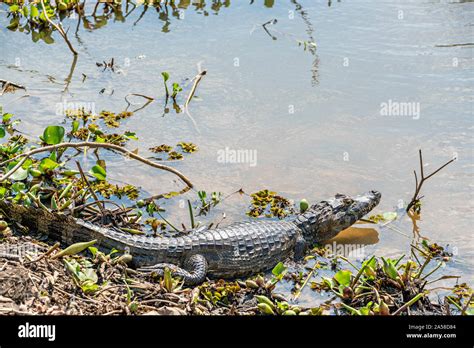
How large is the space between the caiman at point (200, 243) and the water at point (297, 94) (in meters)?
0.57

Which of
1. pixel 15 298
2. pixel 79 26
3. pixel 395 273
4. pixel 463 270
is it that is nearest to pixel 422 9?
pixel 79 26

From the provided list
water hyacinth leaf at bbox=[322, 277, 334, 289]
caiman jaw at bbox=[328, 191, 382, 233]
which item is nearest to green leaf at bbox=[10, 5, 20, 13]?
caiman jaw at bbox=[328, 191, 382, 233]

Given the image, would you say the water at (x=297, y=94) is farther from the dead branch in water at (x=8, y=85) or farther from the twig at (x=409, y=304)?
the twig at (x=409, y=304)

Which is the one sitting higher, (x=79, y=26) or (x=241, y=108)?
(x=79, y=26)

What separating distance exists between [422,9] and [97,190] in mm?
7086

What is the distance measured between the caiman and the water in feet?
1.88

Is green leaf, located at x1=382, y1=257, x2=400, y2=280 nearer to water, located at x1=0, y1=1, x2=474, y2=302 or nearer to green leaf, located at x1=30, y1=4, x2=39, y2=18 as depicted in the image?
water, located at x1=0, y1=1, x2=474, y2=302

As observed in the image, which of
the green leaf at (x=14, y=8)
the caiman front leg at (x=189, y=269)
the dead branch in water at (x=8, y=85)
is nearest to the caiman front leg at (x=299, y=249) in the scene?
the caiman front leg at (x=189, y=269)

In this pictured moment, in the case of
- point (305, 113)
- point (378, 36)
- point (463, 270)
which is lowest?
point (463, 270)

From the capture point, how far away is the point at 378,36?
420 inches

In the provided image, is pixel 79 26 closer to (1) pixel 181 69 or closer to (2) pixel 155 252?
(1) pixel 181 69

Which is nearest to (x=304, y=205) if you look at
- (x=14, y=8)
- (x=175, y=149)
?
(x=175, y=149)

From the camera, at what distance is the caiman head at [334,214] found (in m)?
6.60

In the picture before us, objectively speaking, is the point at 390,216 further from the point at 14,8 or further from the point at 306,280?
the point at 14,8
